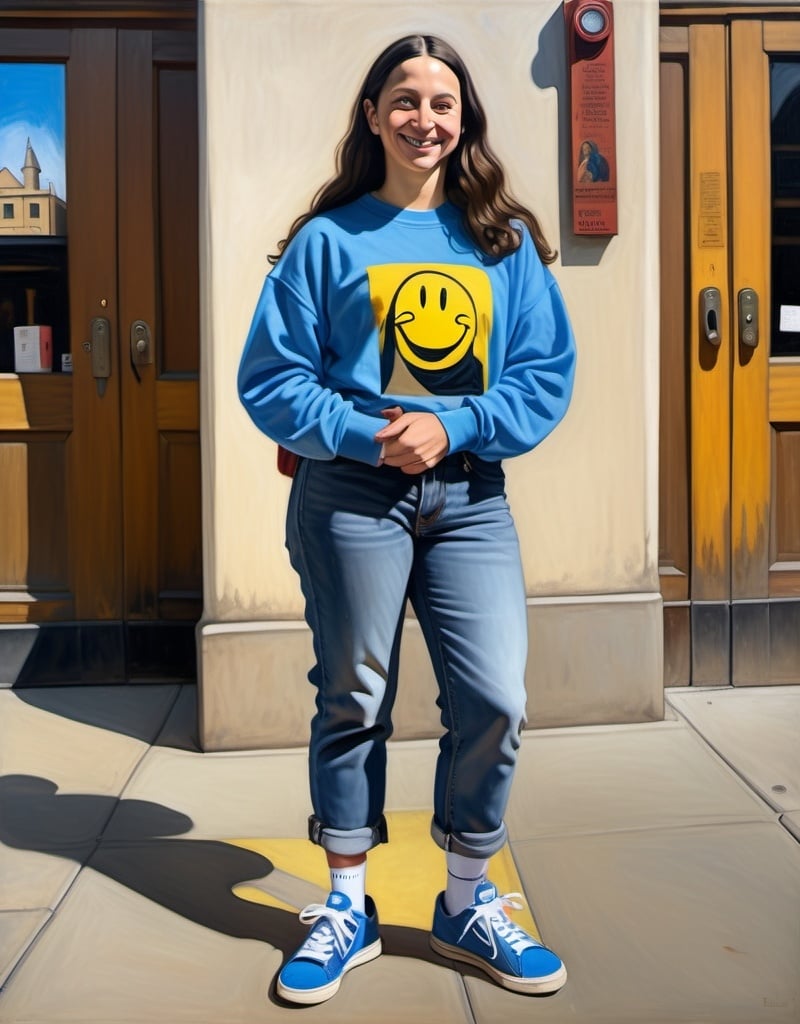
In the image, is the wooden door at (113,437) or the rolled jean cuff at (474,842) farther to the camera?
the wooden door at (113,437)

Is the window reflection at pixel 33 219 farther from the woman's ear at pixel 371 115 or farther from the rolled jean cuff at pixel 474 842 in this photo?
the rolled jean cuff at pixel 474 842

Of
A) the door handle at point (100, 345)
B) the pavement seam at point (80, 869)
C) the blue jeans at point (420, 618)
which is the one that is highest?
the door handle at point (100, 345)

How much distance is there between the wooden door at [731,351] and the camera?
4145 millimetres

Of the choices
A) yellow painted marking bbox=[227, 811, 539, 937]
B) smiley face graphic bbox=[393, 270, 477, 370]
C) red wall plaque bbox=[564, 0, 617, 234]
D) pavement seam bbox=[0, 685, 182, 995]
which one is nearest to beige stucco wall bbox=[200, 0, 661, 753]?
red wall plaque bbox=[564, 0, 617, 234]

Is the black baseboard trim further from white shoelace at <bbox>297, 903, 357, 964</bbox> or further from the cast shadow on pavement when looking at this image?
white shoelace at <bbox>297, 903, 357, 964</bbox>

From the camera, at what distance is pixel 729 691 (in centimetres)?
420

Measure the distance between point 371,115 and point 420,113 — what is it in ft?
0.45

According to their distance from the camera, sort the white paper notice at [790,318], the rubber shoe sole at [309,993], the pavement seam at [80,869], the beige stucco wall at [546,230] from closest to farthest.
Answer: the rubber shoe sole at [309,993], the pavement seam at [80,869], the beige stucco wall at [546,230], the white paper notice at [790,318]

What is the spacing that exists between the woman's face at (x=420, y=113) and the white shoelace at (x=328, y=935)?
4.95ft

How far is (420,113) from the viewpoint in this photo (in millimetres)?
2096

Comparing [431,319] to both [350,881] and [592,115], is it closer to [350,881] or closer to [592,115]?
[350,881]

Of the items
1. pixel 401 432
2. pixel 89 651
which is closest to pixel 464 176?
pixel 401 432

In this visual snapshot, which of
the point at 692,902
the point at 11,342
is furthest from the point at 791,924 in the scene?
the point at 11,342

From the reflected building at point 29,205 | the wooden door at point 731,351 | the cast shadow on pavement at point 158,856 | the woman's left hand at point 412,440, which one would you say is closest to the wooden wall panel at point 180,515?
the reflected building at point 29,205
